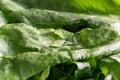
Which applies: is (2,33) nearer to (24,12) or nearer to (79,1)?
(24,12)

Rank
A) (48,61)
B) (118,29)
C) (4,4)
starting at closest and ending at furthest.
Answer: (48,61), (118,29), (4,4)

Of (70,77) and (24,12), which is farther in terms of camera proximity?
(24,12)

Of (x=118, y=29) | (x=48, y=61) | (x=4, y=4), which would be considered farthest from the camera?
(x=4, y=4)

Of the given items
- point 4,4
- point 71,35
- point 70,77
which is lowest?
point 70,77

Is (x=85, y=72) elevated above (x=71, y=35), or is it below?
below

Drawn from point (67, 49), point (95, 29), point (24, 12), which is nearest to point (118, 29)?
point (95, 29)

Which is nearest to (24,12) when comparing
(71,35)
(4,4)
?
(4,4)

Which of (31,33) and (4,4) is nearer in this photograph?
(31,33)

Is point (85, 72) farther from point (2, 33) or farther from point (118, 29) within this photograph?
point (2, 33)
